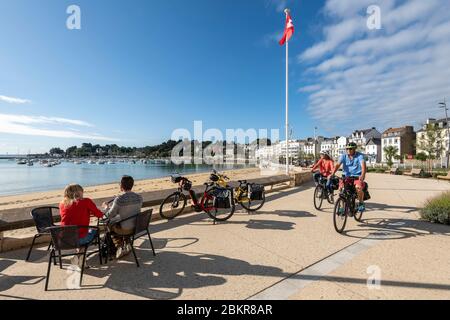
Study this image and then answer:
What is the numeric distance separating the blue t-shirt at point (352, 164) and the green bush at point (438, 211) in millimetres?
2115

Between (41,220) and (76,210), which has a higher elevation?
(76,210)

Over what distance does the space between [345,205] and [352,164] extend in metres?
1.04

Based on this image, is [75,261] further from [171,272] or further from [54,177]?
[54,177]

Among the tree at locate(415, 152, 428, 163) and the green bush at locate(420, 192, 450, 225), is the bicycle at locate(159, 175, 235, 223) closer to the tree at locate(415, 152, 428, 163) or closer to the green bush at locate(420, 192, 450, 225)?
the green bush at locate(420, 192, 450, 225)

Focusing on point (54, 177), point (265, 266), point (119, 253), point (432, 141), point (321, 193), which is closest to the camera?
point (265, 266)

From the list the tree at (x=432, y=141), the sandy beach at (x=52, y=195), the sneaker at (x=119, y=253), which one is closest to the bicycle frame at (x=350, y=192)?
the sneaker at (x=119, y=253)

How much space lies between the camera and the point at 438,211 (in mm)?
5715

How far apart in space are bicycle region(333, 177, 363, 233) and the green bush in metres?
1.64

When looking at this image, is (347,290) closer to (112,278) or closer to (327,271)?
(327,271)

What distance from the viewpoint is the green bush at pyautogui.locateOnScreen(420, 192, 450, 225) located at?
18.3 ft

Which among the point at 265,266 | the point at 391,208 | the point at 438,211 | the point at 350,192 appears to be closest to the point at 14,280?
the point at 265,266
